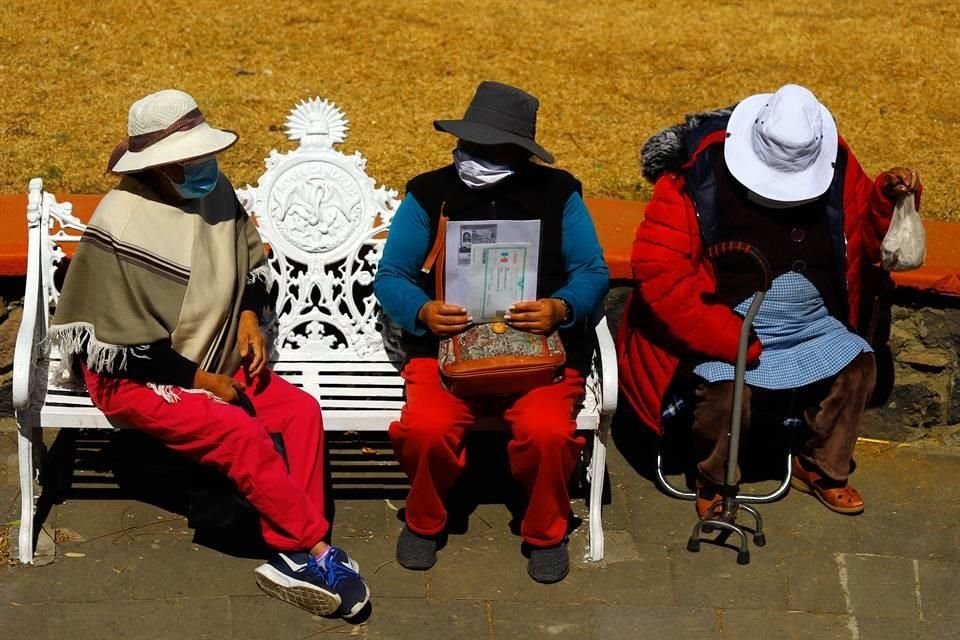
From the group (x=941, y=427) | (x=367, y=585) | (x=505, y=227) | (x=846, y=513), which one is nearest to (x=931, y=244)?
(x=941, y=427)

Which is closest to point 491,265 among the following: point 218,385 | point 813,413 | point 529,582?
point 218,385

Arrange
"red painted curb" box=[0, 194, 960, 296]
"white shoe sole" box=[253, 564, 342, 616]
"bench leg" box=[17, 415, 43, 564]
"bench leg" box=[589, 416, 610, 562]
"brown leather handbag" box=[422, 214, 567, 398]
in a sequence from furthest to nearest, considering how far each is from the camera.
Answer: "red painted curb" box=[0, 194, 960, 296] < "bench leg" box=[589, 416, 610, 562] < "bench leg" box=[17, 415, 43, 564] < "brown leather handbag" box=[422, 214, 567, 398] < "white shoe sole" box=[253, 564, 342, 616]

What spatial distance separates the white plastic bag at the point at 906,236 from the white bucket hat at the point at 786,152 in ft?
0.95

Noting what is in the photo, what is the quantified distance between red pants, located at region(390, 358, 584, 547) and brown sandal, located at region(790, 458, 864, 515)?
1.12m

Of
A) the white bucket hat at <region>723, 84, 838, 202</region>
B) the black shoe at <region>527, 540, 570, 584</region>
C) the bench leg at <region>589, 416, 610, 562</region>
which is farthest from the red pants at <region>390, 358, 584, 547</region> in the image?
the white bucket hat at <region>723, 84, 838, 202</region>

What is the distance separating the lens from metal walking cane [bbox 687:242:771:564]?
468cm

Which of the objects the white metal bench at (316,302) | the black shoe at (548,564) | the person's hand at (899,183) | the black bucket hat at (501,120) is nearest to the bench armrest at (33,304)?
the white metal bench at (316,302)

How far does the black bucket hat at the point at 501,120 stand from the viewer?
15.5 ft

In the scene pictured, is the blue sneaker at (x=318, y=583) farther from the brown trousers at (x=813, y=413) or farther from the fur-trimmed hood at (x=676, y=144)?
the fur-trimmed hood at (x=676, y=144)

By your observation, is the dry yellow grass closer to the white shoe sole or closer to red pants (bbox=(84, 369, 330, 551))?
red pants (bbox=(84, 369, 330, 551))

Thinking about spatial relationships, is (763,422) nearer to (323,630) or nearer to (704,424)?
(704,424)

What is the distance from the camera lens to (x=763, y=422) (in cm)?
561

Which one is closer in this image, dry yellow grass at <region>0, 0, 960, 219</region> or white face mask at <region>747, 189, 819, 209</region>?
white face mask at <region>747, 189, 819, 209</region>

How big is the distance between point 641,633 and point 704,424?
829 millimetres
